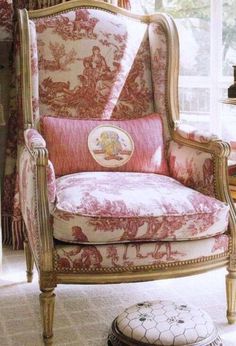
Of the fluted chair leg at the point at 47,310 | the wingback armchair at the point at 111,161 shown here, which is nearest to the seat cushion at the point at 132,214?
the wingback armchair at the point at 111,161

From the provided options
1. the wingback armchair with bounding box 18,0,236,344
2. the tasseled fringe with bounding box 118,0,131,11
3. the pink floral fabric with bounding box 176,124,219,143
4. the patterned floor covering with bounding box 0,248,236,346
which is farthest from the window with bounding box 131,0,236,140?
the patterned floor covering with bounding box 0,248,236,346

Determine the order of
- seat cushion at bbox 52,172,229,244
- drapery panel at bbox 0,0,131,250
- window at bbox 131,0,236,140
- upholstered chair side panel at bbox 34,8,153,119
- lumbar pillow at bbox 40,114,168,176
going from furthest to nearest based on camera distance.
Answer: window at bbox 131,0,236,140 → drapery panel at bbox 0,0,131,250 → upholstered chair side panel at bbox 34,8,153,119 → lumbar pillow at bbox 40,114,168,176 → seat cushion at bbox 52,172,229,244

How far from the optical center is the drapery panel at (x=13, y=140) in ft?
9.12

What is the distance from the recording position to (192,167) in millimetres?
2145

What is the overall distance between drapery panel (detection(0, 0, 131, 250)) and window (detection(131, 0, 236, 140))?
475 millimetres

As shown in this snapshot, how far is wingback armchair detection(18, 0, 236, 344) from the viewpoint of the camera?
1773mm

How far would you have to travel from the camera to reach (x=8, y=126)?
2898 millimetres

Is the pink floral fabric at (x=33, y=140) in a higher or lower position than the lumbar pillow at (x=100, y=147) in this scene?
higher

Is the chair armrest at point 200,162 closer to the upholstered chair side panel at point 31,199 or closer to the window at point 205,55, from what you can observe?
the upholstered chair side panel at point 31,199

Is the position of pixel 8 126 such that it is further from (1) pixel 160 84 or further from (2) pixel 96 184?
(2) pixel 96 184

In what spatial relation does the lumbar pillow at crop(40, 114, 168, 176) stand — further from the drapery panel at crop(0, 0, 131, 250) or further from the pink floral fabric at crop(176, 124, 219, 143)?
the drapery panel at crop(0, 0, 131, 250)

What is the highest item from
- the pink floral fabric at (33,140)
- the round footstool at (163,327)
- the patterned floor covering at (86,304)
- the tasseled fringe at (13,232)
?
the pink floral fabric at (33,140)

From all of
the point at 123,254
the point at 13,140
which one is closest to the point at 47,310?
the point at 123,254

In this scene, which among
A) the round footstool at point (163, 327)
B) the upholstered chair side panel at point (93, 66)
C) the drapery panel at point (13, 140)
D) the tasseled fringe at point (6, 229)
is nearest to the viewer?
the round footstool at point (163, 327)
